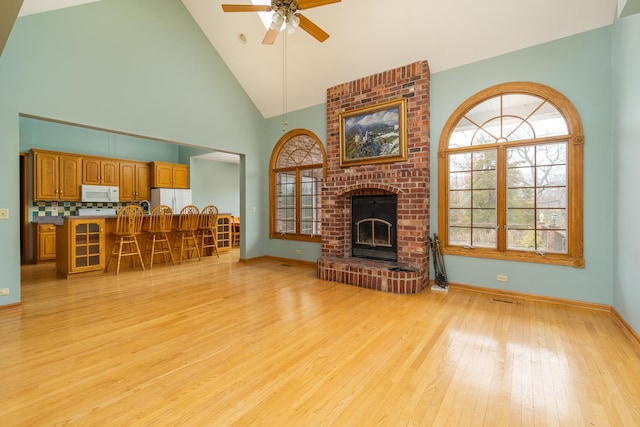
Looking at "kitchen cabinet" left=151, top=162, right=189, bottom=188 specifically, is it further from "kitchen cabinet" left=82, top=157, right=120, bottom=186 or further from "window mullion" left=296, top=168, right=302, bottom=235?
"window mullion" left=296, top=168, right=302, bottom=235

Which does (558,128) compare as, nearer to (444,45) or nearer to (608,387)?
(444,45)

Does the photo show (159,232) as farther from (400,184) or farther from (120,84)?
(400,184)

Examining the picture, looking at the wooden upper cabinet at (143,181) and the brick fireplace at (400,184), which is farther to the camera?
the wooden upper cabinet at (143,181)

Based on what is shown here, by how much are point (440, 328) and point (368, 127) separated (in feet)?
9.96

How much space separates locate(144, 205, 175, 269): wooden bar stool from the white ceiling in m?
2.99

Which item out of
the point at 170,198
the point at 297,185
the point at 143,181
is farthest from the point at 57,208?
the point at 297,185

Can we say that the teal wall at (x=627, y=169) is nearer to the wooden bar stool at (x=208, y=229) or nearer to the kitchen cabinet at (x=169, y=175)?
the wooden bar stool at (x=208, y=229)

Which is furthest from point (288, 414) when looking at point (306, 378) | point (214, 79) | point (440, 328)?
point (214, 79)

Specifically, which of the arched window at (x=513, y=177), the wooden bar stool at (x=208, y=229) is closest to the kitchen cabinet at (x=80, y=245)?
the wooden bar stool at (x=208, y=229)

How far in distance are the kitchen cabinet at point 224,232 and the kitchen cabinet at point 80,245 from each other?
8.27 feet

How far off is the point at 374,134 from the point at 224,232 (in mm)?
4651

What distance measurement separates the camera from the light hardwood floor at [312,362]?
153cm

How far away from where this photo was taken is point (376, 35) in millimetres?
3893

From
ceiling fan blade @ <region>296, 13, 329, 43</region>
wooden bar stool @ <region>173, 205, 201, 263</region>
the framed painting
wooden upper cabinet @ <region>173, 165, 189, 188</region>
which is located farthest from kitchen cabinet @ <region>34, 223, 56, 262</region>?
ceiling fan blade @ <region>296, 13, 329, 43</region>
